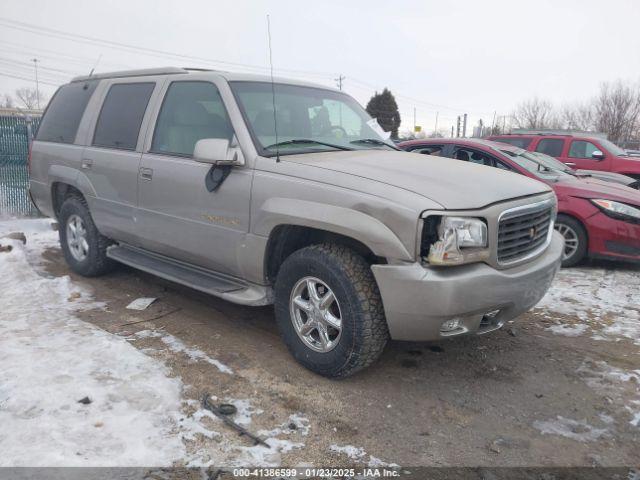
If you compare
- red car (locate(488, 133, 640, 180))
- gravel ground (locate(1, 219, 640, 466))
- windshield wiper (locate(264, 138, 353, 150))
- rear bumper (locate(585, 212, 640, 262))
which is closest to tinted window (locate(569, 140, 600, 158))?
red car (locate(488, 133, 640, 180))

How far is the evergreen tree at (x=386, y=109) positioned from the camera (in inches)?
1809

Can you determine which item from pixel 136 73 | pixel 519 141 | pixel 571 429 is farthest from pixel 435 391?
pixel 519 141

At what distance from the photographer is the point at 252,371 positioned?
11.7 ft

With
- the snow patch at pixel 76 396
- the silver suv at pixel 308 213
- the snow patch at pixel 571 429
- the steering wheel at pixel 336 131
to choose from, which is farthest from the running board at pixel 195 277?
the snow patch at pixel 571 429

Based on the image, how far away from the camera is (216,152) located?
356 centimetres

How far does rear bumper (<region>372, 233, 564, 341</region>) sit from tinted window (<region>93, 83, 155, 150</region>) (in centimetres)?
282

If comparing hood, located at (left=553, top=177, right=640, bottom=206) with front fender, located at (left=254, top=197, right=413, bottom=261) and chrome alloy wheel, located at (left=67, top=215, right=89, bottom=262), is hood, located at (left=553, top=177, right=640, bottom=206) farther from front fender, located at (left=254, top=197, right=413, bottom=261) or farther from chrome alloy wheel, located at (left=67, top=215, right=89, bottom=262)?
chrome alloy wheel, located at (left=67, top=215, right=89, bottom=262)

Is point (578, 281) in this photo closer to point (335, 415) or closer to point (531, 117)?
point (335, 415)

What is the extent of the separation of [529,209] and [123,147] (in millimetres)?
3467

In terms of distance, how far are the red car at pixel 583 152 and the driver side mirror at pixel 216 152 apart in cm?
869

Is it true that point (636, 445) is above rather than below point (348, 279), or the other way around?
below

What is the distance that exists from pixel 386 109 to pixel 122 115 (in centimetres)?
4416

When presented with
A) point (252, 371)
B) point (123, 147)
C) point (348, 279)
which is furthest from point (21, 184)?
point (348, 279)

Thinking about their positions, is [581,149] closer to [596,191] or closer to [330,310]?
[596,191]
